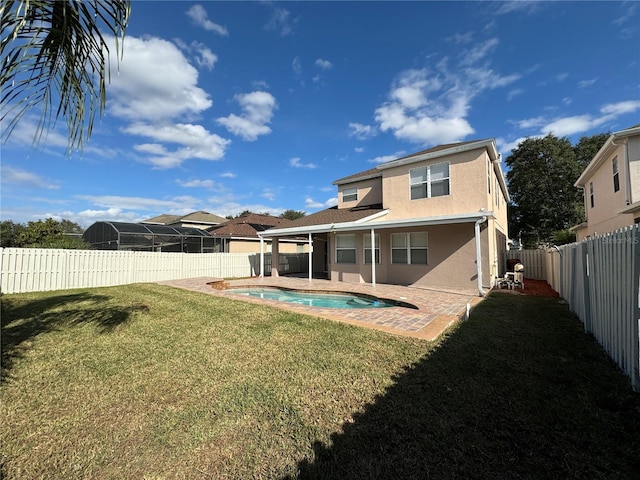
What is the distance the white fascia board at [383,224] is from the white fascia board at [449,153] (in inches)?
139

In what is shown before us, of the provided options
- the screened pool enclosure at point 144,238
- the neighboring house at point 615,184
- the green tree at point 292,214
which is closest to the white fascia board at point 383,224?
the neighboring house at point 615,184

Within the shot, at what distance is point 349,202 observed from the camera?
20.8m

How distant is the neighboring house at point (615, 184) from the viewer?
11.8m

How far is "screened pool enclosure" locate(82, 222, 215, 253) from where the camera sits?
71.0ft

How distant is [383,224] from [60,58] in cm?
1250

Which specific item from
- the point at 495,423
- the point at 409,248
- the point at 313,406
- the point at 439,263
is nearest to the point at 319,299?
the point at 409,248

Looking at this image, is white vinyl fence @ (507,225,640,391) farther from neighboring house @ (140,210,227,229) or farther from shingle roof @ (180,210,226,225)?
shingle roof @ (180,210,226,225)

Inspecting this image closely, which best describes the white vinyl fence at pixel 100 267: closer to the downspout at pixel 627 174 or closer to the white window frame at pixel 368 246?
the white window frame at pixel 368 246

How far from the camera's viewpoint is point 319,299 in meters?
13.3

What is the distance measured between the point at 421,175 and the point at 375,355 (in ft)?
40.4

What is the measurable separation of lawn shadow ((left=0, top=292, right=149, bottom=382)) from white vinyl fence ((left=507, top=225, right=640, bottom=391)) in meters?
8.80

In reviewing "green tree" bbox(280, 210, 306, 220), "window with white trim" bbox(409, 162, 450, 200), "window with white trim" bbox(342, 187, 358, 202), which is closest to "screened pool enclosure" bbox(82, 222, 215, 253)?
"window with white trim" bbox(342, 187, 358, 202)

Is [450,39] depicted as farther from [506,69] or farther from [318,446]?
[318,446]

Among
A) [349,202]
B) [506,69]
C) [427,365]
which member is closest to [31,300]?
[427,365]
